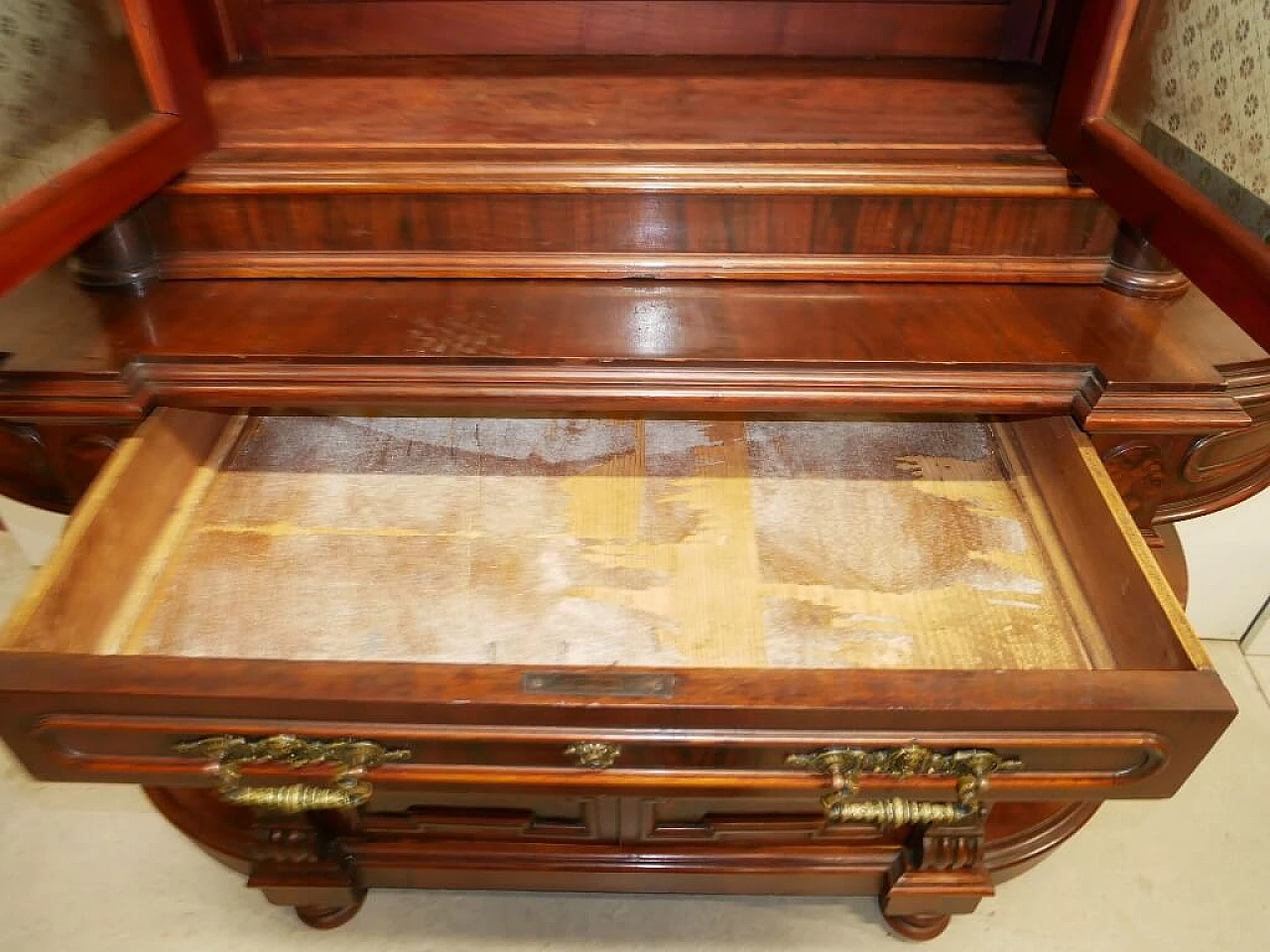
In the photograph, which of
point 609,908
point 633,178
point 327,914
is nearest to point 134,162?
point 633,178

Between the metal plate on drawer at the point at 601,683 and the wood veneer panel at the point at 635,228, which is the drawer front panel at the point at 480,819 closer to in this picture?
the metal plate on drawer at the point at 601,683

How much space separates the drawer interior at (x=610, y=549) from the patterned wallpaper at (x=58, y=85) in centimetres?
22

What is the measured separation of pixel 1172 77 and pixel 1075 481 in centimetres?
32

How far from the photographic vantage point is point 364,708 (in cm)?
57

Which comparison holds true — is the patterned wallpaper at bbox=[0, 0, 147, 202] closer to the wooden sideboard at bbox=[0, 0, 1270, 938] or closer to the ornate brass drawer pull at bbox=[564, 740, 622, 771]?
the wooden sideboard at bbox=[0, 0, 1270, 938]

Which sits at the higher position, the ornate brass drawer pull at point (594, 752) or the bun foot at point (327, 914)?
the ornate brass drawer pull at point (594, 752)

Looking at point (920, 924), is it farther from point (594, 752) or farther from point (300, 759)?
point (300, 759)

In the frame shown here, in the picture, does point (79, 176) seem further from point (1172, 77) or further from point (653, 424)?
point (1172, 77)

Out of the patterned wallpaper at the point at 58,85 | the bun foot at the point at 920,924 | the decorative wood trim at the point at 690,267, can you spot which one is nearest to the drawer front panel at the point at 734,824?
the bun foot at the point at 920,924

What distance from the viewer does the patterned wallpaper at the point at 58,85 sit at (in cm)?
65

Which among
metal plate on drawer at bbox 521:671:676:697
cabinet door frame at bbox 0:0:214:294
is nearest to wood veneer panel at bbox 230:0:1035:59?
cabinet door frame at bbox 0:0:214:294

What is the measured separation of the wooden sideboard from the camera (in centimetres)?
59

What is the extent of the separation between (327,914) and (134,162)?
77cm

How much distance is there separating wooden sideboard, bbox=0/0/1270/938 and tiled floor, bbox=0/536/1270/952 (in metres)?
0.11
